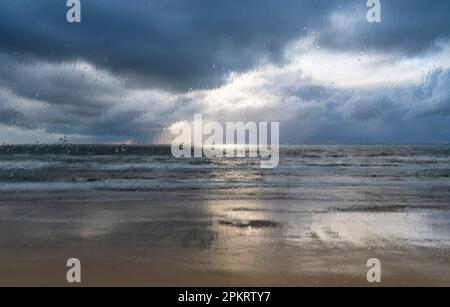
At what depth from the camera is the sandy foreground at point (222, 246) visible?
591 centimetres

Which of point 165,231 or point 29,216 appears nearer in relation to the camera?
point 165,231

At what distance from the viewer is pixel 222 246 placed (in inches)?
285

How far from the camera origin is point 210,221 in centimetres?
920

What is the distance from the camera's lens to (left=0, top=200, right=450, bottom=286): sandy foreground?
233 inches

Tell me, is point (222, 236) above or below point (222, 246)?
above

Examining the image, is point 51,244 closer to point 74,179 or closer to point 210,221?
point 210,221

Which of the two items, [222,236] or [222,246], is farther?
[222,236]
